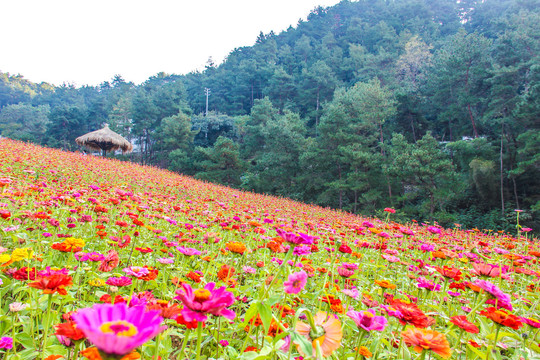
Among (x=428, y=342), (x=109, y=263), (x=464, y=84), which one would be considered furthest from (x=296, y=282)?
(x=464, y=84)

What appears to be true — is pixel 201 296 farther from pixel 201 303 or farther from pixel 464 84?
pixel 464 84

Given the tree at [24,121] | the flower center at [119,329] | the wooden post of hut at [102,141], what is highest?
the tree at [24,121]

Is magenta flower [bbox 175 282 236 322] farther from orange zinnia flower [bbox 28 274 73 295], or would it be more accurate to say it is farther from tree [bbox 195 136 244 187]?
tree [bbox 195 136 244 187]

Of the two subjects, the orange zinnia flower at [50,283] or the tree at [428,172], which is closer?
the orange zinnia flower at [50,283]

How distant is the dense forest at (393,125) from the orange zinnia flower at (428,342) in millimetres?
10592

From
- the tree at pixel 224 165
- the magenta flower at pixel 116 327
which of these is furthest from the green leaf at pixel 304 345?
the tree at pixel 224 165

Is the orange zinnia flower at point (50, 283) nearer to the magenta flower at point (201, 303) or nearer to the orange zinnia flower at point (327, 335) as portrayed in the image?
the magenta flower at point (201, 303)

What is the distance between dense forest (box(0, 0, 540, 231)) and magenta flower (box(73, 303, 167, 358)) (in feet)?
36.5

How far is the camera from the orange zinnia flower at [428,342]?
63 cm

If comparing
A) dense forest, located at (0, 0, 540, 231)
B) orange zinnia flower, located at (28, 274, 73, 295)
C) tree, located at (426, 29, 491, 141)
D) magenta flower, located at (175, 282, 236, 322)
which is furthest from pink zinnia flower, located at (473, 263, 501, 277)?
tree, located at (426, 29, 491, 141)

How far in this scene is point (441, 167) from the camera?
34.6 ft

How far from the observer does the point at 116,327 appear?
1.03 ft

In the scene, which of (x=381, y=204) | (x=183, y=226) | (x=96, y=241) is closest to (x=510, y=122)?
(x=381, y=204)

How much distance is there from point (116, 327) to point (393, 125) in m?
17.6
